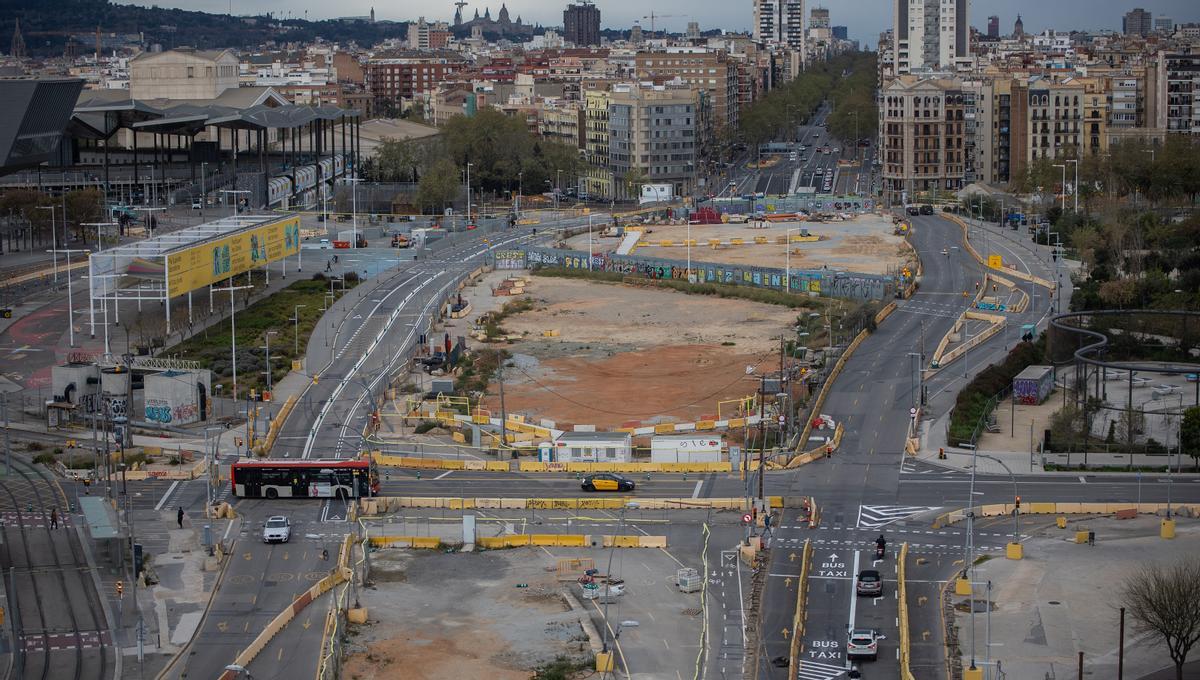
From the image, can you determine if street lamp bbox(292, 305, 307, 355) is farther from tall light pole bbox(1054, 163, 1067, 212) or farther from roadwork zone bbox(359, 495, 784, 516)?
tall light pole bbox(1054, 163, 1067, 212)

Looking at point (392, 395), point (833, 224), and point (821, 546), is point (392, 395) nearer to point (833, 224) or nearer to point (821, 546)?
point (821, 546)

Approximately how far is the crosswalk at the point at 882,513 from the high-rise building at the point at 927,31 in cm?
14000

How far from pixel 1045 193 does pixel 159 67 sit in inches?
2525

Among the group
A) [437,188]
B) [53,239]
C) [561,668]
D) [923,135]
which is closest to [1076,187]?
[923,135]

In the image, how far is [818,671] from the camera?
1252 inches

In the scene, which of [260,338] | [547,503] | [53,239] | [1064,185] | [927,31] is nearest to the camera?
[547,503]

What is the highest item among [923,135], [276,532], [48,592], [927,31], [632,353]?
[927,31]

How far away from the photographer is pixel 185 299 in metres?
74.3

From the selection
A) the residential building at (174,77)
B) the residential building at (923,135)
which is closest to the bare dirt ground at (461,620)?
the residential building at (923,135)

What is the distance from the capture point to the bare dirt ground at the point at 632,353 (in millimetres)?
57062

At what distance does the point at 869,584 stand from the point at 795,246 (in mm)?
61214

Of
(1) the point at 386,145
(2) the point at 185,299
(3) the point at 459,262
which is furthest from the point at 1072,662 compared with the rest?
(1) the point at 386,145

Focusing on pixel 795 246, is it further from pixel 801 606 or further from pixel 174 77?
pixel 801 606

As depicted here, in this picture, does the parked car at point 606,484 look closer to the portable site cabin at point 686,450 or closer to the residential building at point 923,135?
the portable site cabin at point 686,450
